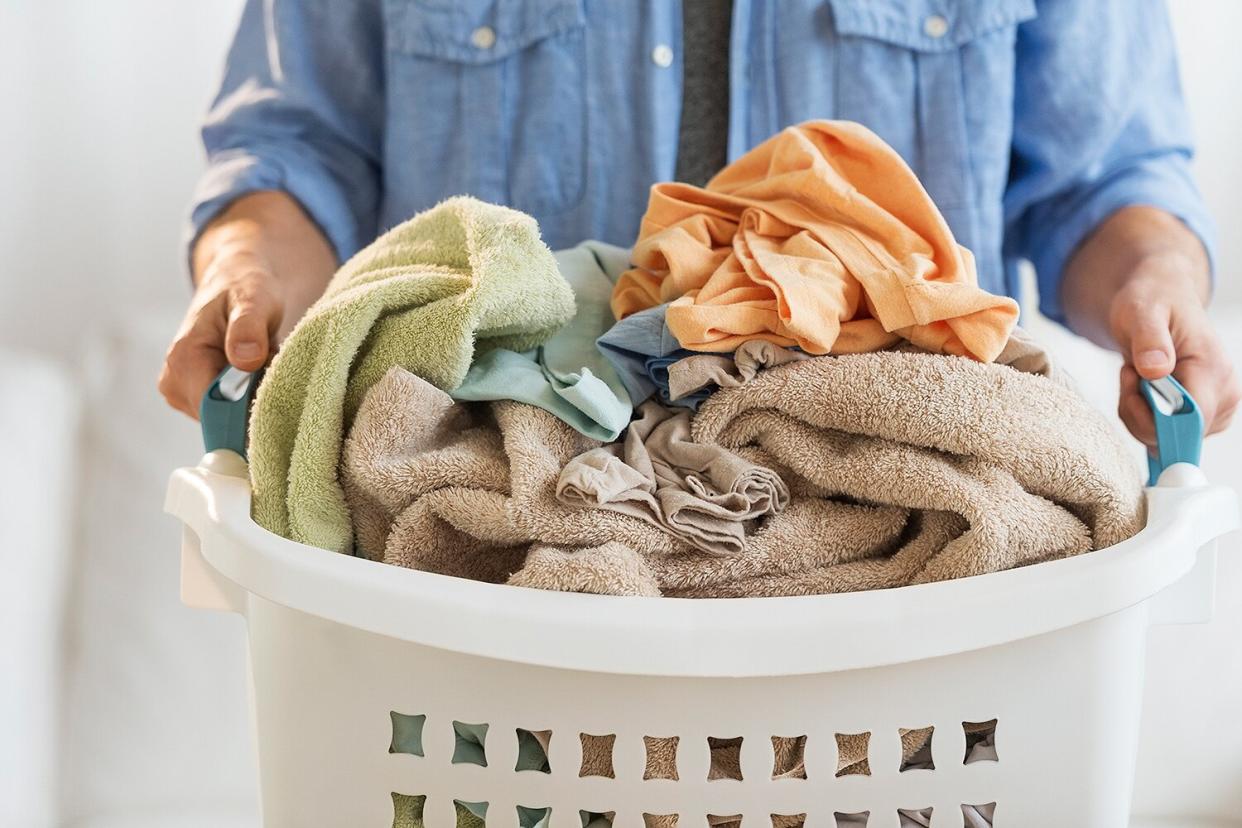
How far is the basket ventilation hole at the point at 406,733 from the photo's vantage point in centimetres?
A: 43

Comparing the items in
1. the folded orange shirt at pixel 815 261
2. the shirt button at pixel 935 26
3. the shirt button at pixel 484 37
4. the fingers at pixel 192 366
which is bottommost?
the fingers at pixel 192 366

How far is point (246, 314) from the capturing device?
1.85 feet

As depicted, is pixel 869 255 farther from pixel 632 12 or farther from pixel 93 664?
pixel 93 664

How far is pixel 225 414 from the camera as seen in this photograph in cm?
53

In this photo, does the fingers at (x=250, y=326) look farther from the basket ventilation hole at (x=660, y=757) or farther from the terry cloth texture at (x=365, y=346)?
the basket ventilation hole at (x=660, y=757)

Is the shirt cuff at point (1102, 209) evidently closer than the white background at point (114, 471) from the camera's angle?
Yes

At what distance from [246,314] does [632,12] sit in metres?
0.35

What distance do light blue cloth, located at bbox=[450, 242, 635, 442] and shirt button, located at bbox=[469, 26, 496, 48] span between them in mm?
280

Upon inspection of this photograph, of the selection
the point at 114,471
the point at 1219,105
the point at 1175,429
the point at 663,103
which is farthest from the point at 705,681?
the point at 1219,105

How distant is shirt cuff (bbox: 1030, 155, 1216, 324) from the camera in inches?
29.0

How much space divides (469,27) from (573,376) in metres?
0.41

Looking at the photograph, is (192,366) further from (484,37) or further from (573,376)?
(484,37)

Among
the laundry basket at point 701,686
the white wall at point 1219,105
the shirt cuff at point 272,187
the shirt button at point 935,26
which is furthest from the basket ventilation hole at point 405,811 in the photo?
the white wall at point 1219,105

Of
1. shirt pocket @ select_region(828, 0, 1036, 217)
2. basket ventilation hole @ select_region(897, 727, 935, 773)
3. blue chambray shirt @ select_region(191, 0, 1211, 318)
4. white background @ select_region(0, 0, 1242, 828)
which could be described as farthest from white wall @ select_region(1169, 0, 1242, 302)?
basket ventilation hole @ select_region(897, 727, 935, 773)
